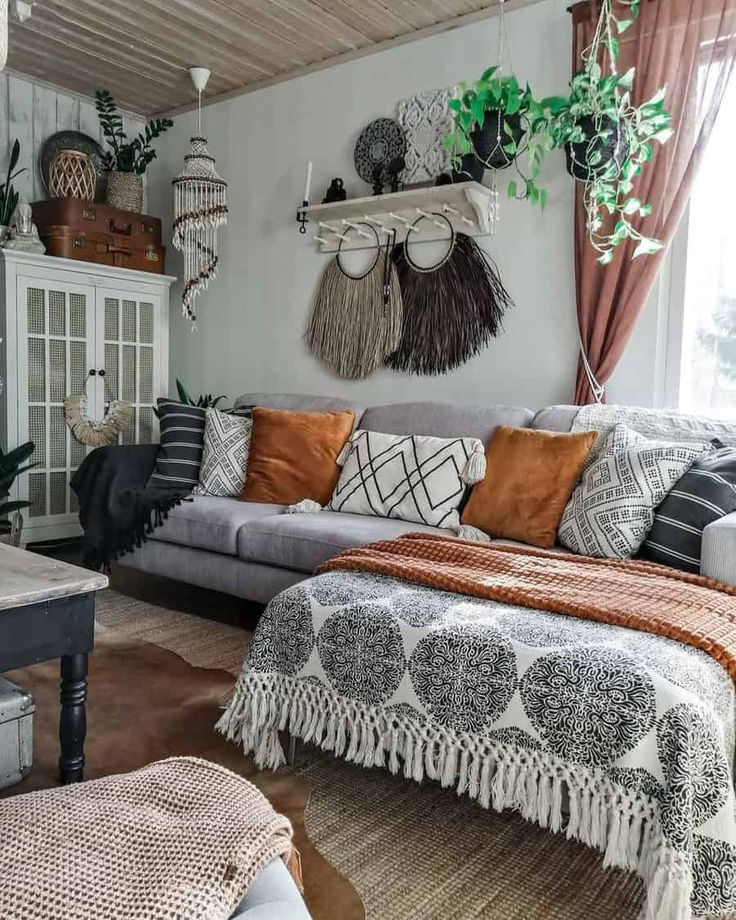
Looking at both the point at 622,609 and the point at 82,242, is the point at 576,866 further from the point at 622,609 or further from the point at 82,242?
the point at 82,242

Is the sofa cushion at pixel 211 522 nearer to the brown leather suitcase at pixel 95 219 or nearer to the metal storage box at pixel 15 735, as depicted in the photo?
the metal storage box at pixel 15 735

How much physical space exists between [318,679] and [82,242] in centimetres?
327

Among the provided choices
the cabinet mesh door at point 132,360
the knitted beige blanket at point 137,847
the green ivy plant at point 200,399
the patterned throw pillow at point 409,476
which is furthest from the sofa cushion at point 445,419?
the knitted beige blanket at point 137,847

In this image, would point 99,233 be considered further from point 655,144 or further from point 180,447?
point 655,144

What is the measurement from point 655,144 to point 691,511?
1.50 meters

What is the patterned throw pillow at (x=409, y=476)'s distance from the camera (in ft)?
9.13

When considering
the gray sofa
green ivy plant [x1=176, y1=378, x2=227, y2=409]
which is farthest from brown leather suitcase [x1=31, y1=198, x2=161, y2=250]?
the gray sofa

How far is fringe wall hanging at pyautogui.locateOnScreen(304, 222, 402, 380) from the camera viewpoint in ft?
12.3

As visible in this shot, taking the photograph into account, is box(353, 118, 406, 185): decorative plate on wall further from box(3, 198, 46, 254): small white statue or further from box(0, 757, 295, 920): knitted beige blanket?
box(0, 757, 295, 920): knitted beige blanket

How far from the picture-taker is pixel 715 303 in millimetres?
2982

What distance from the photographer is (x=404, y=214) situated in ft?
12.1

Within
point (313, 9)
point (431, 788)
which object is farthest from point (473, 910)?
point (313, 9)

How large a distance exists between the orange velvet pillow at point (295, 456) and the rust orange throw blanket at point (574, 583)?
2.85ft

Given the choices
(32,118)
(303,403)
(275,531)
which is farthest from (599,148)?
(32,118)
